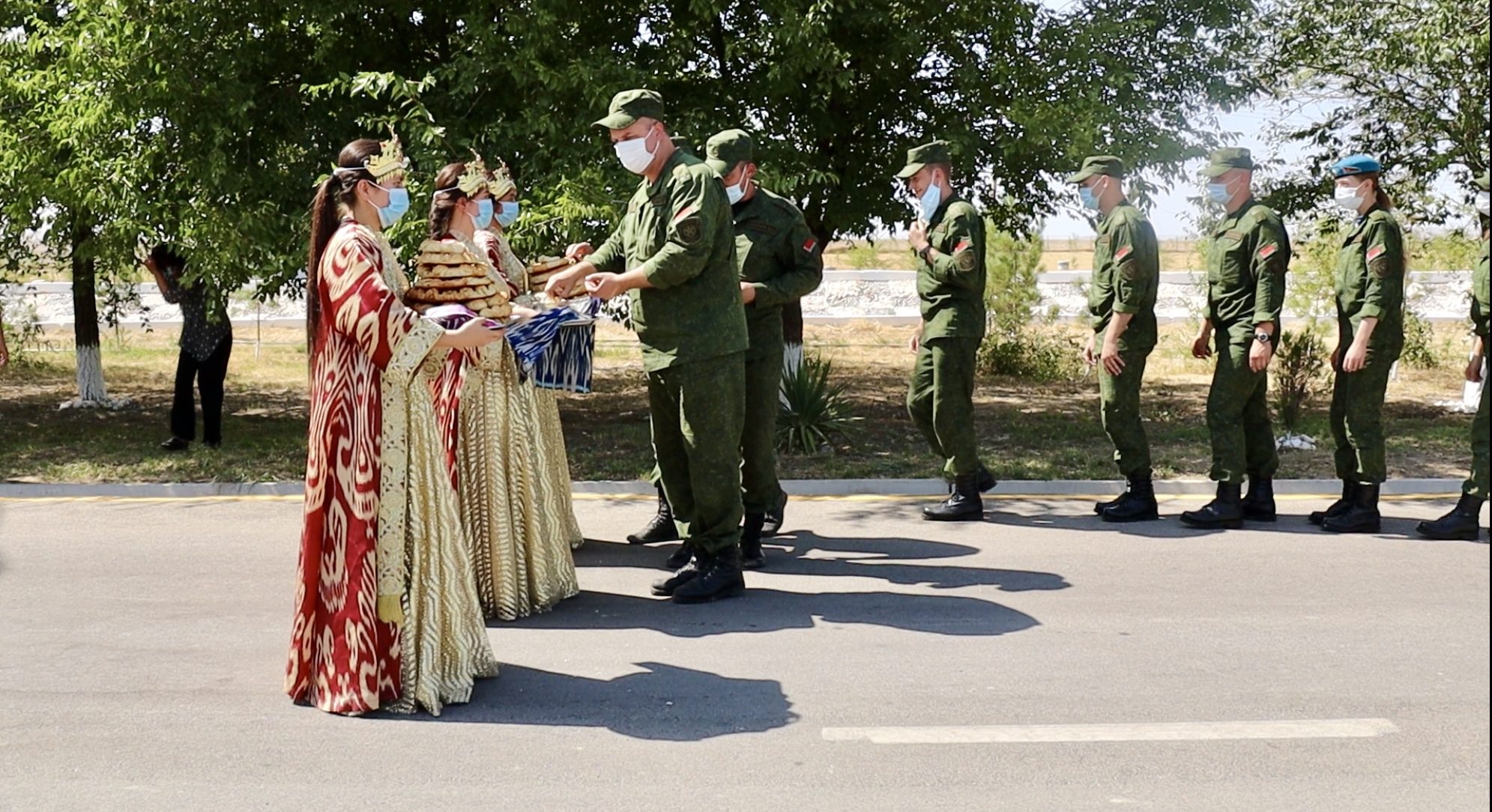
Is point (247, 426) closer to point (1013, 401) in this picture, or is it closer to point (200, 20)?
point (200, 20)

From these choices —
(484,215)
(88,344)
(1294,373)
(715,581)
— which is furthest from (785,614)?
(88,344)

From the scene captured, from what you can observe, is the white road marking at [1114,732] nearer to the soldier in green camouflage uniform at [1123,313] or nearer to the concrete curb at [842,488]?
the soldier in green camouflage uniform at [1123,313]

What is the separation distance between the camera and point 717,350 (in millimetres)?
6551

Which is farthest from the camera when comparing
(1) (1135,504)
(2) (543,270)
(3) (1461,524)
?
(1) (1135,504)

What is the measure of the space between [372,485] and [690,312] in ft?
6.37

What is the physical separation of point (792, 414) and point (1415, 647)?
563cm

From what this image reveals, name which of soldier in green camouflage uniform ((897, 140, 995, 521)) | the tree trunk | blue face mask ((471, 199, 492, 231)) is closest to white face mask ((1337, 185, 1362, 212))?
soldier in green camouflage uniform ((897, 140, 995, 521))

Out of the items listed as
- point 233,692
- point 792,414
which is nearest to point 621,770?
point 233,692

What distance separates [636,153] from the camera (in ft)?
21.2

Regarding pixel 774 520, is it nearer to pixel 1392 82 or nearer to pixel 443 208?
pixel 443 208

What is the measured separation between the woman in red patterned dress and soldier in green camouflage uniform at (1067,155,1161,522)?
4429 mm

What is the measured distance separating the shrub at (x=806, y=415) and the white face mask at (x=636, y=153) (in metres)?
4.55

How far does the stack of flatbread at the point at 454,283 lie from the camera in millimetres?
5703

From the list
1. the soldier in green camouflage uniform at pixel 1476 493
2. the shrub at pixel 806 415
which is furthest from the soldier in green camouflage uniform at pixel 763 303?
the soldier in green camouflage uniform at pixel 1476 493
